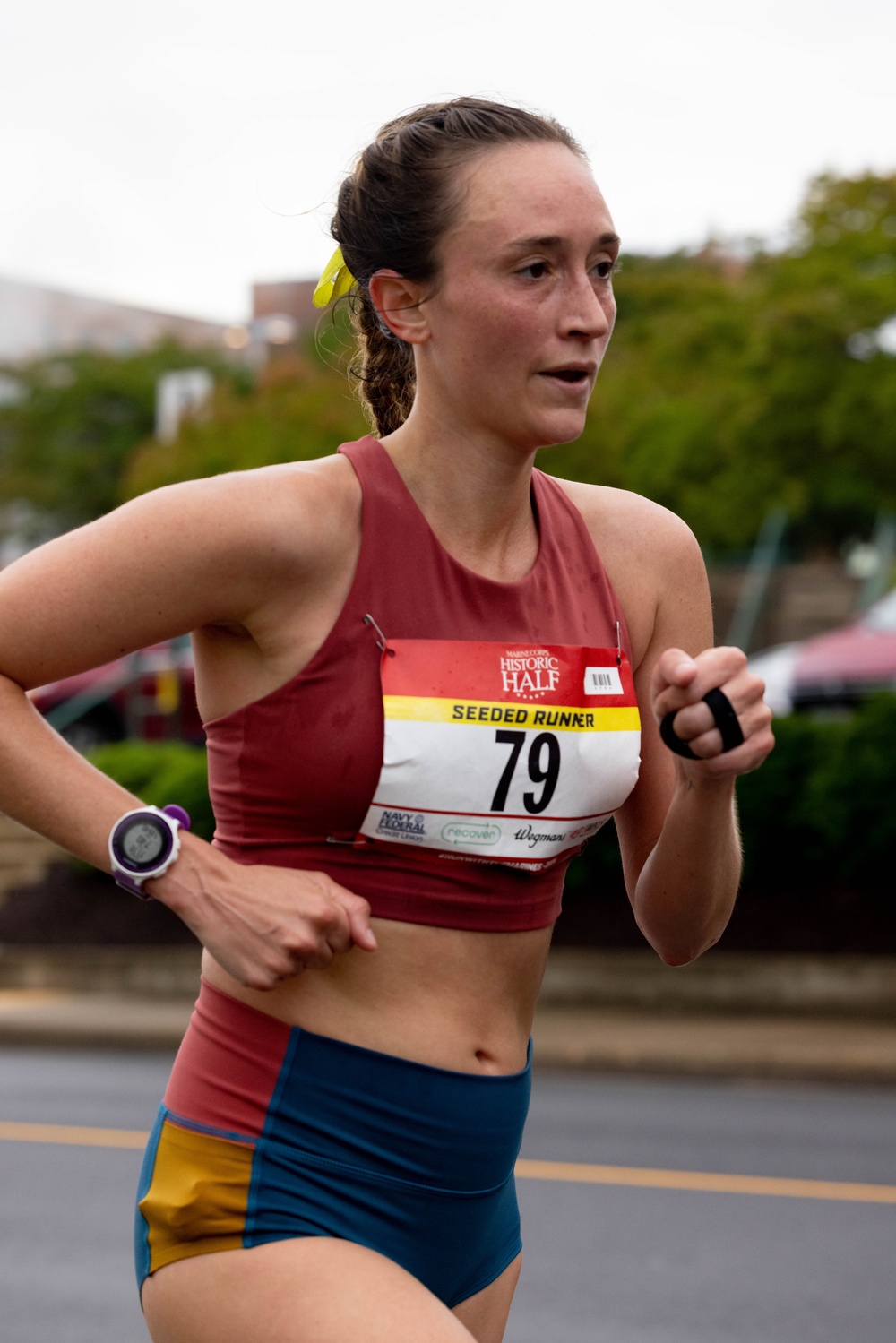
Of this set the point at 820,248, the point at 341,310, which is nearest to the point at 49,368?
the point at 820,248

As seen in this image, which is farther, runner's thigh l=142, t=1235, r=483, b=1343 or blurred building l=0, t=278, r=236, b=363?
blurred building l=0, t=278, r=236, b=363

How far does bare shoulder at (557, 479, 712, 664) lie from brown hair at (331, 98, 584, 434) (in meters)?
0.39

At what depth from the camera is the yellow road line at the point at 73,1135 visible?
8242mm

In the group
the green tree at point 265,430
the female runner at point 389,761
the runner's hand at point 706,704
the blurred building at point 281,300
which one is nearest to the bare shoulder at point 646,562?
the female runner at point 389,761

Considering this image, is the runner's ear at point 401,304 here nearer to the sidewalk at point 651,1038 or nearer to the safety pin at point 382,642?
the safety pin at point 382,642

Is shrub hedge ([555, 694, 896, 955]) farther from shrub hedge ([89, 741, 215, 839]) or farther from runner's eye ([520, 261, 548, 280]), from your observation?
runner's eye ([520, 261, 548, 280])

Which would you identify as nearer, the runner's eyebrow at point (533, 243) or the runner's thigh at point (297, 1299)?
the runner's thigh at point (297, 1299)

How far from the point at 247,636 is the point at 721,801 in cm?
60

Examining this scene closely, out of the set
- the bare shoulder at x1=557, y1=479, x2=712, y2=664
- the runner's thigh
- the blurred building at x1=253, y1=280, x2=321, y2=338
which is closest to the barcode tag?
the bare shoulder at x1=557, y1=479, x2=712, y2=664

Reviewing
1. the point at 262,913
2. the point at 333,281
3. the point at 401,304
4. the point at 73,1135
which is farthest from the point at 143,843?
the point at 73,1135

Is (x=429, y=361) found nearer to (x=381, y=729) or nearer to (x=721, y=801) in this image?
(x=381, y=729)

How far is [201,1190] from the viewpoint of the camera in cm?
202

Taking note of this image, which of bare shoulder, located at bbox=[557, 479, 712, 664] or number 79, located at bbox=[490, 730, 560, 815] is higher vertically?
bare shoulder, located at bbox=[557, 479, 712, 664]

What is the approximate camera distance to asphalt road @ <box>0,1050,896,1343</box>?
554cm
